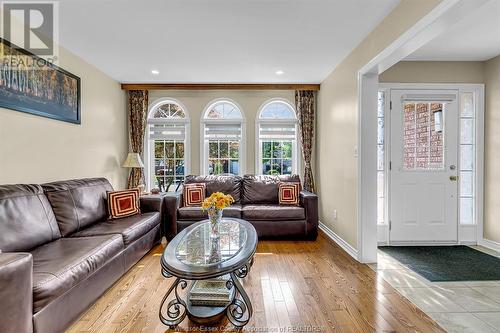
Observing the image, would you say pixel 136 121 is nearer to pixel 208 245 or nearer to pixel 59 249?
pixel 59 249

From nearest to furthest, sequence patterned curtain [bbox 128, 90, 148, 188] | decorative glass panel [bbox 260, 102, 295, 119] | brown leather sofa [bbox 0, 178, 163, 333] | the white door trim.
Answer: brown leather sofa [bbox 0, 178, 163, 333], the white door trim, patterned curtain [bbox 128, 90, 148, 188], decorative glass panel [bbox 260, 102, 295, 119]

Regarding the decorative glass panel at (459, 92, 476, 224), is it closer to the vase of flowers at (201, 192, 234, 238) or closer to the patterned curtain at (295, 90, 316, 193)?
the patterned curtain at (295, 90, 316, 193)

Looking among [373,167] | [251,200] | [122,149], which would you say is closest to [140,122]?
[122,149]

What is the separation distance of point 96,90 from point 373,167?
13.1ft

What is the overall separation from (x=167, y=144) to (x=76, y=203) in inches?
89.8

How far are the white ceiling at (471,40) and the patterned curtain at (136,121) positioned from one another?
4.31m

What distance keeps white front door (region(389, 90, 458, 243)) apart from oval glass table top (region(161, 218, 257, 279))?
235cm

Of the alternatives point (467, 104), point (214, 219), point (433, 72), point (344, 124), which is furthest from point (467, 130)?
point (214, 219)

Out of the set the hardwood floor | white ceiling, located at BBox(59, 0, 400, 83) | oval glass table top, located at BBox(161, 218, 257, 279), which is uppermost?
white ceiling, located at BBox(59, 0, 400, 83)

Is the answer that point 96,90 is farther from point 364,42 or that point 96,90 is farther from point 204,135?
point 364,42

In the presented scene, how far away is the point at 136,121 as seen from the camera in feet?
15.0

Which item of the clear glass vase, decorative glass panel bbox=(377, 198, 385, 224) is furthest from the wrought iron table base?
decorative glass panel bbox=(377, 198, 385, 224)

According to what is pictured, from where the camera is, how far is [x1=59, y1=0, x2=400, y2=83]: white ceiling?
2264 mm

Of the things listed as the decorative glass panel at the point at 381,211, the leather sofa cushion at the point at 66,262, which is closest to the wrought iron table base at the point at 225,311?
the leather sofa cushion at the point at 66,262
